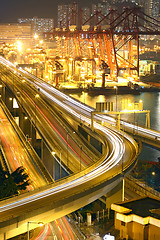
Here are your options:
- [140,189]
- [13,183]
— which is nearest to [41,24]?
[140,189]

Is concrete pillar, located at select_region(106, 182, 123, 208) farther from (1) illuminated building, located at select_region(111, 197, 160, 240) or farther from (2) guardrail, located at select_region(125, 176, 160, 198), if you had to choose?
(1) illuminated building, located at select_region(111, 197, 160, 240)

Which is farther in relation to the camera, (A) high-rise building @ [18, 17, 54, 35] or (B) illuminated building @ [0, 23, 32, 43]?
(A) high-rise building @ [18, 17, 54, 35]

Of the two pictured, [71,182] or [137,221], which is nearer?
[137,221]

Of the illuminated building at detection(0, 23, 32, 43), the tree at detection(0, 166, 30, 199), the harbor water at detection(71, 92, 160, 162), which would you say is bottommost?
the harbor water at detection(71, 92, 160, 162)

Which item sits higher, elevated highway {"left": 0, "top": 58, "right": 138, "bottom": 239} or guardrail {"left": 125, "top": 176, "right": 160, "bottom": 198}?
elevated highway {"left": 0, "top": 58, "right": 138, "bottom": 239}

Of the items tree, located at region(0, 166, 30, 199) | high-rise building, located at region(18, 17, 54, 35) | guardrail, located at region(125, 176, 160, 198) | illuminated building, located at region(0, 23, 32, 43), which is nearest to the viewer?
tree, located at region(0, 166, 30, 199)

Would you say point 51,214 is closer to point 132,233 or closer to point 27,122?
point 132,233

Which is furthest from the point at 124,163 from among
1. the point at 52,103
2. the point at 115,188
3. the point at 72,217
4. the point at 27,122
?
the point at 52,103

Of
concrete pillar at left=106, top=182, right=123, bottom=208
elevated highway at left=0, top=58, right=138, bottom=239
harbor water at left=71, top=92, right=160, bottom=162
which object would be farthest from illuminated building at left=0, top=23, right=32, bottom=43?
concrete pillar at left=106, top=182, right=123, bottom=208

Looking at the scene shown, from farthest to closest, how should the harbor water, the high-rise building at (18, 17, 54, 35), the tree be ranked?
the high-rise building at (18, 17, 54, 35), the harbor water, the tree

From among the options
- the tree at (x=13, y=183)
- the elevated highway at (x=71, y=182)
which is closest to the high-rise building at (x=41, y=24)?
the elevated highway at (x=71, y=182)

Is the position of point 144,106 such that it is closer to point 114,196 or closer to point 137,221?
point 114,196
